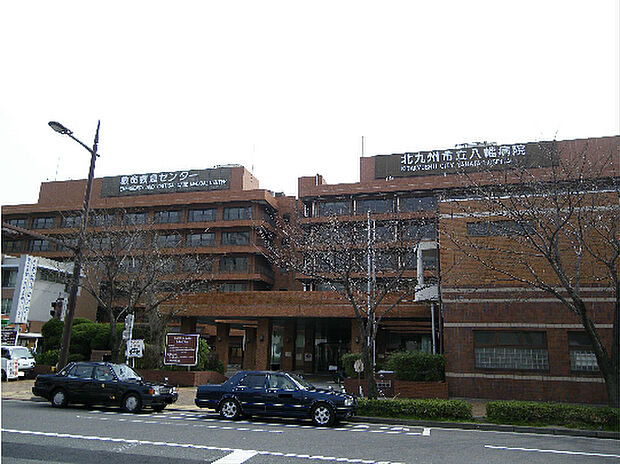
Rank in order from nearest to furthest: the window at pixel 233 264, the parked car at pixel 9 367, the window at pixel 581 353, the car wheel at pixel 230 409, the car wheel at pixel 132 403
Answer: the car wheel at pixel 230 409 < the car wheel at pixel 132 403 < the window at pixel 581 353 < the parked car at pixel 9 367 < the window at pixel 233 264

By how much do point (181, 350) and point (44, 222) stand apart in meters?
46.0

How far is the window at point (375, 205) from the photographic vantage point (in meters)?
49.3

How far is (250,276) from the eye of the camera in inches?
1981

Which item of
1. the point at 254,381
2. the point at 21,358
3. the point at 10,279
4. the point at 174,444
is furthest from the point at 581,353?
the point at 10,279

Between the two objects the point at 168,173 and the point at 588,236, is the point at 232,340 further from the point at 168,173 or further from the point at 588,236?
the point at 588,236

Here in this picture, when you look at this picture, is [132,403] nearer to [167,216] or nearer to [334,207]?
[334,207]

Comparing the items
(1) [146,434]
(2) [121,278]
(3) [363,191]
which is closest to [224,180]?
(3) [363,191]

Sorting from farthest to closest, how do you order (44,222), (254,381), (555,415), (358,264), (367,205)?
(44,222) → (367,205) → (358,264) → (254,381) → (555,415)

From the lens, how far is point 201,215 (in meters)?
55.1

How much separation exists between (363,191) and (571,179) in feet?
106

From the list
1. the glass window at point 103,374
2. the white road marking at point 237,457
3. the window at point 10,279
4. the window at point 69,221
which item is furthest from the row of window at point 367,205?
the white road marking at point 237,457

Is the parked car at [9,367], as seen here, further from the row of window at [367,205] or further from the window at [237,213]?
the window at [237,213]

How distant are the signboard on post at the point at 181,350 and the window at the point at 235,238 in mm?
28556

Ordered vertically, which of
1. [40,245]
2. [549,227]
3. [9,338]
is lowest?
[9,338]
